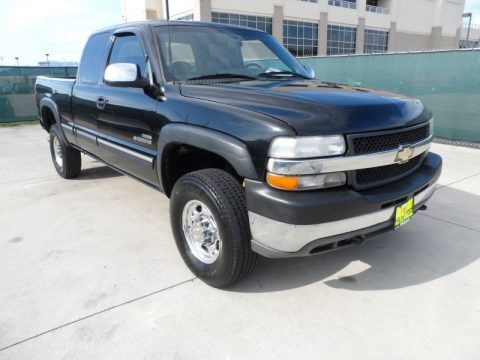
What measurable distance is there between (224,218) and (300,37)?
4026 centimetres

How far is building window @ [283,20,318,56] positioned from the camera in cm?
3769

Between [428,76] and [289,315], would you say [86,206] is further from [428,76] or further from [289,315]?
[428,76]

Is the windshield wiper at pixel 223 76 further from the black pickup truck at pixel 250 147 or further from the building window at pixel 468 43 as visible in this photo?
the building window at pixel 468 43

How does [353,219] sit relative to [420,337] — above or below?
→ above

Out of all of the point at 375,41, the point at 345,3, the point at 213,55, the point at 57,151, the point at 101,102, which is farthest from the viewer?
the point at 375,41

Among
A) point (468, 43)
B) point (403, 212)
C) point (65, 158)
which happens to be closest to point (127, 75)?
point (403, 212)

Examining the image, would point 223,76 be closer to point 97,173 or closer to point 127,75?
point 127,75

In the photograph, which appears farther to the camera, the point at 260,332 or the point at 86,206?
the point at 86,206

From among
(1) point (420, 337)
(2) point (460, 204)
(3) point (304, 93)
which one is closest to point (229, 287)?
(1) point (420, 337)

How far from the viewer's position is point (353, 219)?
2148 millimetres

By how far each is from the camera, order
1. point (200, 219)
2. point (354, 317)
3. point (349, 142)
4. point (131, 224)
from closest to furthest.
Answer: point (349, 142) < point (354, 317) < point (200, 219) < point (131, 224)

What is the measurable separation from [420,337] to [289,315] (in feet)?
2.47

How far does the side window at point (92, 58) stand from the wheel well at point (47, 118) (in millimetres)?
1408

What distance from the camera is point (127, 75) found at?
114 inches
